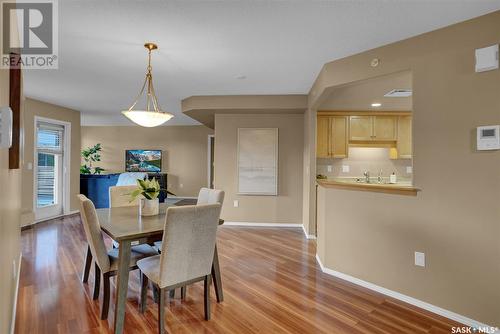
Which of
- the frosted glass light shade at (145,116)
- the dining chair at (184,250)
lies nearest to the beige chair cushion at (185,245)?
the dining chair at (184,250)

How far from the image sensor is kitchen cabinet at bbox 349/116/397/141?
502 centimetres

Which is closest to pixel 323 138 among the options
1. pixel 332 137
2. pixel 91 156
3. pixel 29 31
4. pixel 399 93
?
pixel 332 137

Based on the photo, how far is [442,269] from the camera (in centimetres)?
217

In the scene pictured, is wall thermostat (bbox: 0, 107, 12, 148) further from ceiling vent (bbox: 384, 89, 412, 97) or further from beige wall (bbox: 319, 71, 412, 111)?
ceiling vent (bbox: 384, 89, 412, 97)

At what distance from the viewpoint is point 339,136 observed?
497cm

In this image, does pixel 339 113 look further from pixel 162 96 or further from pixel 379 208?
pixel 162 96

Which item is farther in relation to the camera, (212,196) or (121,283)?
(212,196)

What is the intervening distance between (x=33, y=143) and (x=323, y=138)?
5583 mm

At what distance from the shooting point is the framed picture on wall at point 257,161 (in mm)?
4926

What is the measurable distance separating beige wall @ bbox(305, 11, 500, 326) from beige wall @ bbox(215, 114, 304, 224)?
7.46 feet

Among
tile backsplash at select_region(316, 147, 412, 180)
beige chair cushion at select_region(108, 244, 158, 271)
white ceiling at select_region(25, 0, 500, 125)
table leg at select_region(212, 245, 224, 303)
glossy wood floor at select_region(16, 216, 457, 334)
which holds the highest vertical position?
white ceiling at select_region(25, 0, 500, 125)

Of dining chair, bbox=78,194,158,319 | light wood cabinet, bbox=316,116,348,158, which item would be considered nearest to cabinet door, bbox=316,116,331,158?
light wood cabinet, bbox=316,116,348,158

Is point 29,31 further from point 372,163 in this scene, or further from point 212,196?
point 372,163

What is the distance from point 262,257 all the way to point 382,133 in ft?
11.3
